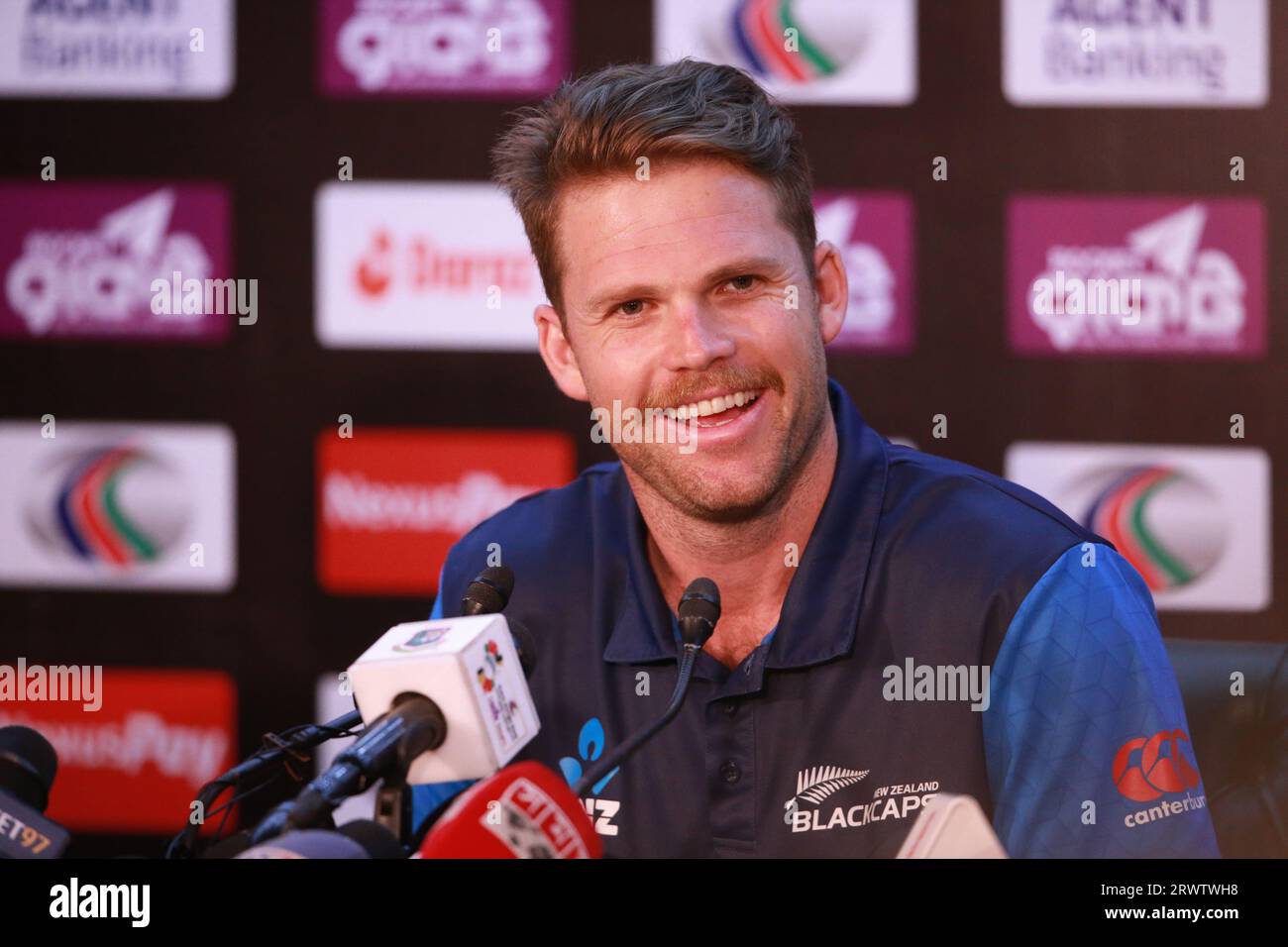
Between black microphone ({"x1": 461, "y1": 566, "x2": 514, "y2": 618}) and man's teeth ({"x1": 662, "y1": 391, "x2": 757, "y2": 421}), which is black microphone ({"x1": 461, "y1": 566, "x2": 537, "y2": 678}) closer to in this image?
black microphone ({"x1": 461, "y1": 566, "x2": 514, "y2": 618})

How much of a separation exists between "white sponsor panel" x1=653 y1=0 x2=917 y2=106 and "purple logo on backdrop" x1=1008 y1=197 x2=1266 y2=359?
361 millimetres

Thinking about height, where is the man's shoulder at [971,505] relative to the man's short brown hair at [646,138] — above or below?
below

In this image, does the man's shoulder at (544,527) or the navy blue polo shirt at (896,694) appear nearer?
the navy blue polo shirt at (896,694)

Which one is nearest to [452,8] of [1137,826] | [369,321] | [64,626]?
[369,321]

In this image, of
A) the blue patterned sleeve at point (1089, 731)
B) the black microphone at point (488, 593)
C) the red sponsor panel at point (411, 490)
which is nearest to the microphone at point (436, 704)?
the black microphone at point (488, 593)

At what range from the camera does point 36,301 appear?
111 inches

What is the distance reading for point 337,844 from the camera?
0.93 m

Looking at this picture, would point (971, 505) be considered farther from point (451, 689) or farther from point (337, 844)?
point (337, 844)

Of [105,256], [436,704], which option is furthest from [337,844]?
[105,256]

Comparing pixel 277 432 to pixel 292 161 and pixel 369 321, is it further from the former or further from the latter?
pixel 292 161

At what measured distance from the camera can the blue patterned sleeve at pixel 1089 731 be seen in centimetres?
141

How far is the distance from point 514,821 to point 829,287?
1.04 metres

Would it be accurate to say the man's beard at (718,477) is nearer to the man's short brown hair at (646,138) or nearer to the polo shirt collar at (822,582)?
the polo shirt collar at (822,582)

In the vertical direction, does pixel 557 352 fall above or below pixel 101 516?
above
